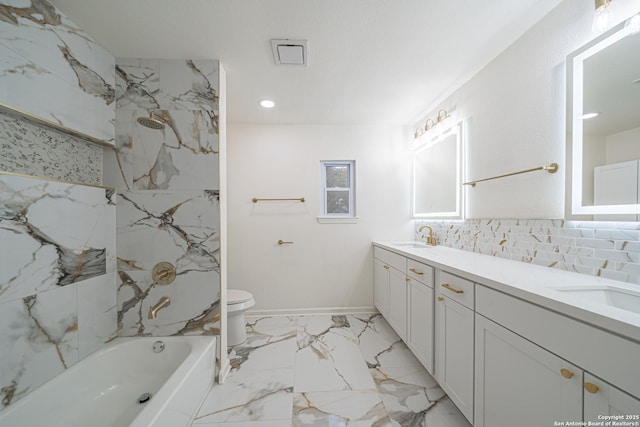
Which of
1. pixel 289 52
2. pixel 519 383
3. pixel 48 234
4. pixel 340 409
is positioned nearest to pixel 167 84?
pixel 289 52

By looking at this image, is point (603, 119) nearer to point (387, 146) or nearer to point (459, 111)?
point (459, 111)

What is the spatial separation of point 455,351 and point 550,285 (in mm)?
600

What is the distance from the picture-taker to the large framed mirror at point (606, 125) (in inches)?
38.2

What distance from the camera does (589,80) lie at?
3.66 feet

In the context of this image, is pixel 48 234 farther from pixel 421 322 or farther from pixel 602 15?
pixel 602 15

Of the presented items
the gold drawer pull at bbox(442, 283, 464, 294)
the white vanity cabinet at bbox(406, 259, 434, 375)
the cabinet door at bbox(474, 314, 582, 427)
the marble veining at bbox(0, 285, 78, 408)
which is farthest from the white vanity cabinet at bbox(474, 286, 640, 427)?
the marble veining at bbox(0, 285, 78, 408)

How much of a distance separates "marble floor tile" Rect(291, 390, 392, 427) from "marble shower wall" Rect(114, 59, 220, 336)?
0.85 meters

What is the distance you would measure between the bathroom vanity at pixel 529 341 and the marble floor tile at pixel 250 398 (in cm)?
99

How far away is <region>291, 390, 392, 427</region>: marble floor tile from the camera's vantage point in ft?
4.24

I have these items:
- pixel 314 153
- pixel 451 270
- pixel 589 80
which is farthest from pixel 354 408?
pixel 314 153

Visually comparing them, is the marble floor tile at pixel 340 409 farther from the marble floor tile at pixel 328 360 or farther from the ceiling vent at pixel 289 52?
the ceiling vent at pixel 289 52

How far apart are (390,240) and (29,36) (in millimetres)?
3109

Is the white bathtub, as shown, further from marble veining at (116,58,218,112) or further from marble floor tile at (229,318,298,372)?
marble veining at (116,58,218,112)

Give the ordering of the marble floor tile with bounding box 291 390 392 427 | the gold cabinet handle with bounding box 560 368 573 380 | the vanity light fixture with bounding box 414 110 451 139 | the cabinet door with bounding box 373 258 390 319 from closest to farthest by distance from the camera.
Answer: the gold cabinet handle with bounding box 560 368 573 380
the marble floor tile with bounding box 291 390 392 427
the vanity light fixture with bounding box 414 110 451 139
the cabinet door with bounding box 373 258 390 319
